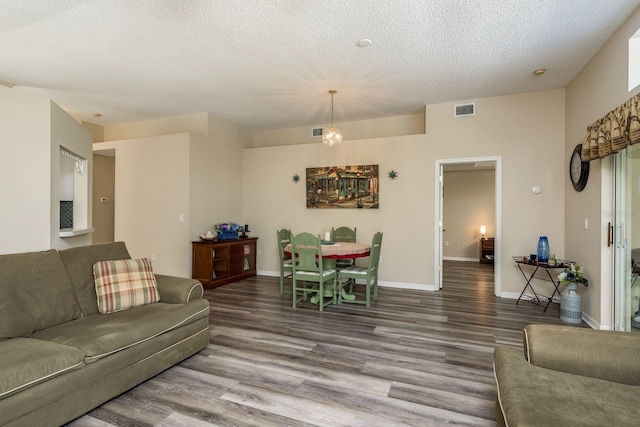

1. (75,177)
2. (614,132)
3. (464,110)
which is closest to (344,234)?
(464,110)

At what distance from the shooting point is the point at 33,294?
228 centimetres

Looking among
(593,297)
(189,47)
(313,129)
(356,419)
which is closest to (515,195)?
(593,297)

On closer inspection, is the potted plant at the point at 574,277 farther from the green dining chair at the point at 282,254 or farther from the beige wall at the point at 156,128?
→ the beige wall at the point at 156,128

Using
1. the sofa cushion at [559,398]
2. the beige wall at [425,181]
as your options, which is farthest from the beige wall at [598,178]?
the sofa cushion at [559,398]

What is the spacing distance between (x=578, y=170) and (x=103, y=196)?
8.73m

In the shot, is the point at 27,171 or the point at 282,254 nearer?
the point at 27,171

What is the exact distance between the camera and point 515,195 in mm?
4855

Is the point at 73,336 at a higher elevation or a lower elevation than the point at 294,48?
lower

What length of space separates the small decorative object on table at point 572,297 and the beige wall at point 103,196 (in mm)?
8304

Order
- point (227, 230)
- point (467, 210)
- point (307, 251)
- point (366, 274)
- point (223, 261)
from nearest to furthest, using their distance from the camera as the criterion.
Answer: point (307, 251) → point (366, 274) → point (223, 261) → point (227, 230) → point (467, 210)

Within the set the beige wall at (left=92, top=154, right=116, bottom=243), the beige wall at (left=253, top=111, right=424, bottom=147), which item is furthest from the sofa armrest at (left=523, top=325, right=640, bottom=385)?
the beige wall at (left=92, top=154, right=116, bottom=243)

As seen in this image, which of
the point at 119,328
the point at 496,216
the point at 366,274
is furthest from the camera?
the point at 496,216

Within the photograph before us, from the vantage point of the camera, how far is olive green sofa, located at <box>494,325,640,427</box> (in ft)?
4.29

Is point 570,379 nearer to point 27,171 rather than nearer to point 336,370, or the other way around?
point 336,370
